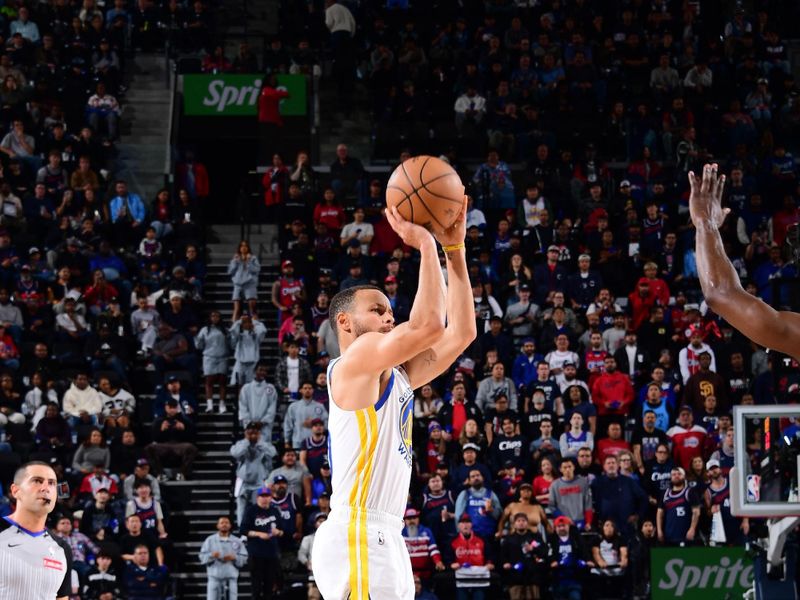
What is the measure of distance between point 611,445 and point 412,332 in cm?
1201

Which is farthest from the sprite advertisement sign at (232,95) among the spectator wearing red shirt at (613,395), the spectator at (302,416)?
the spectator wearing red shirt at (613,395)

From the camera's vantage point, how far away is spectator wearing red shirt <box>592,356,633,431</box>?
1797 cm

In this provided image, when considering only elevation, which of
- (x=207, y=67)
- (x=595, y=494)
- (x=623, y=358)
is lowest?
(x=595, y=494)

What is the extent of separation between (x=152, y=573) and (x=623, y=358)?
7422mm

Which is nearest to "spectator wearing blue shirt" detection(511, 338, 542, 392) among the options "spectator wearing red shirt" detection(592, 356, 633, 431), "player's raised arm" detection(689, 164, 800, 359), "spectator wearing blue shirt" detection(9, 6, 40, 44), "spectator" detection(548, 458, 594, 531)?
"spectator wearing red shirt" detection(592, 356, 633, 431)

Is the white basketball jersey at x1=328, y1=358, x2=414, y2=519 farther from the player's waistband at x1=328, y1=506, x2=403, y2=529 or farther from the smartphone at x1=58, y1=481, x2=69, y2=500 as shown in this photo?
the smartphone at x1=58, y1=481, x2=69, y2=500

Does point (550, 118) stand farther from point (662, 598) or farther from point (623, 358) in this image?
point (662, 598)

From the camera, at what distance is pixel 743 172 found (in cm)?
2295

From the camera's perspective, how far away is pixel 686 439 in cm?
1728

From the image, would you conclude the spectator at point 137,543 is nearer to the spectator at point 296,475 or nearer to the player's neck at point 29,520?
the spectator at point 296,475

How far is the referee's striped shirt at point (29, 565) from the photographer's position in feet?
27.2

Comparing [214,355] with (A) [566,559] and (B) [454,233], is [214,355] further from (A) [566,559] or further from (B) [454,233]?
(B) [454,233]

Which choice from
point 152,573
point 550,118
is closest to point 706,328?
point 550,118

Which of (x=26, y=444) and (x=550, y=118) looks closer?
(x=26, y=444)
